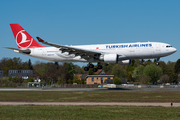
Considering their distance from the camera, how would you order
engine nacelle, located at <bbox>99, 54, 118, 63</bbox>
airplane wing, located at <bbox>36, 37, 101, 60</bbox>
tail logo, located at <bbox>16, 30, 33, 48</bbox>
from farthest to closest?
tail logo, located at <bbox>16, 30, 33, 48</bbox>, airplane wing, located at <bbox>36, 37, 101, 60</bbox>, engine nacelle, located at <bbox>99, 54, 118, 63</bbox>

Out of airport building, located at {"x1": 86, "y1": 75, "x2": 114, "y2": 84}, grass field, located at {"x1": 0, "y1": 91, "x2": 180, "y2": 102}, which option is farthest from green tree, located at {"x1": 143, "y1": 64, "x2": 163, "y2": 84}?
grass field, located at {"x1": 0, "y1": 91, "x2": 180, "y2": 102}

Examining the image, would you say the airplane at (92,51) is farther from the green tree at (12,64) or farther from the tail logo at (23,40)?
the green tree at (12,64)

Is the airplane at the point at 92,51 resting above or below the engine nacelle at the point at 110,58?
above

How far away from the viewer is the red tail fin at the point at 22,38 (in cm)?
5088

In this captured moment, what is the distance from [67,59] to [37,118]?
103ft

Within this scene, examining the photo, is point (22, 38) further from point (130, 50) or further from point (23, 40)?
point (130, 50)

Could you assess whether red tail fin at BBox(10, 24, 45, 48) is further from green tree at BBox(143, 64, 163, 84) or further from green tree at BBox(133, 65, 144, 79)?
green tree at BBox(133, 65, 144, 79)

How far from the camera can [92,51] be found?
44.3 meters

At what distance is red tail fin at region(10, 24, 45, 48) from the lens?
50.9 metres

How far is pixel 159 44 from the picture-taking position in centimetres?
4250

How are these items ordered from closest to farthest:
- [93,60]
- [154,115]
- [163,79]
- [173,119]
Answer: [173,119] → [154,115] → [93,60] → [163,79]

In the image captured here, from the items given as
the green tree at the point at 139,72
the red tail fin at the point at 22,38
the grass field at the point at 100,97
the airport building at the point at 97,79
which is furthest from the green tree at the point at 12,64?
the grass field at the point at 100,97

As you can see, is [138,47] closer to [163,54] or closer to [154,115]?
[163,54]

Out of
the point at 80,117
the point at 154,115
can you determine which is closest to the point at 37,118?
the point at 80,117
